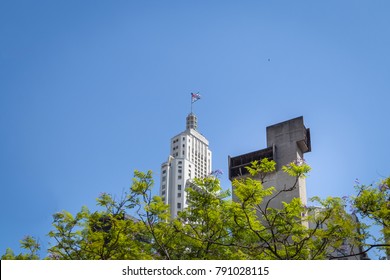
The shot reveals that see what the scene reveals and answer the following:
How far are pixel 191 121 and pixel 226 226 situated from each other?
292 ft

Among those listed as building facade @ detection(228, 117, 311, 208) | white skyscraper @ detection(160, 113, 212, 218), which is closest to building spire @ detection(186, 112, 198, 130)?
white skyscraper @ detection(160, 113, 212, 218)

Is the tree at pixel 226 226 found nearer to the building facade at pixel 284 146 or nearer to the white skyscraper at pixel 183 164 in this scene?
the building facade at pixel 284 146

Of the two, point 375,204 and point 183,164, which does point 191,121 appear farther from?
point 375,204

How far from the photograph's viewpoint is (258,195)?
1116 cm

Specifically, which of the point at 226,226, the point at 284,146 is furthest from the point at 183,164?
the point at 226,226

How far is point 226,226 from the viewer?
13414mm

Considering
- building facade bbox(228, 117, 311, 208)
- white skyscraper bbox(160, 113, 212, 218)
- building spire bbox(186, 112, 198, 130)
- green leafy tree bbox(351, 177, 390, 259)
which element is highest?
Answer: building spire bbox(186, 112, 198, 130)

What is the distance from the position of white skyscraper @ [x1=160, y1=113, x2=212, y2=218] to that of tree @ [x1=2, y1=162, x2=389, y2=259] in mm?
66053

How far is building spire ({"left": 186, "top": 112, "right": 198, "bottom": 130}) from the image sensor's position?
335 feet

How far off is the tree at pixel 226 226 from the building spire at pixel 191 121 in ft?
281

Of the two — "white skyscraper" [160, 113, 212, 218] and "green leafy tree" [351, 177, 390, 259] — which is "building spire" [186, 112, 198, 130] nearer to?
"white skyscraper" [160, 113, 212, 218]

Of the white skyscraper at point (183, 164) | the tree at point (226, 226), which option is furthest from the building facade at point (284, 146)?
the white skyscraper at point (183, 164)

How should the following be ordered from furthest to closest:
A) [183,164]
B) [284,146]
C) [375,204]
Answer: [183,164], [284,146], [375,204]
